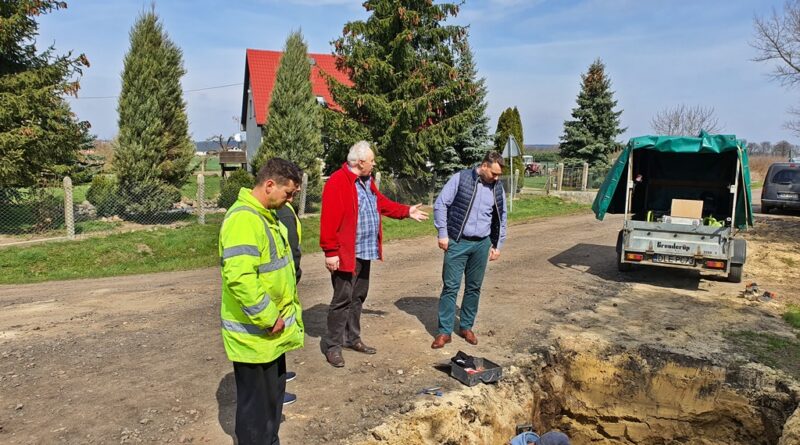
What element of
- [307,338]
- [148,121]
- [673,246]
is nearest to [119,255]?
[148,121]

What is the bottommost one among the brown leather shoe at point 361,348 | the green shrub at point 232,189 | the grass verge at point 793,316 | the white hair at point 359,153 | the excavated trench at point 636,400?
the excavated trench at point 636,400

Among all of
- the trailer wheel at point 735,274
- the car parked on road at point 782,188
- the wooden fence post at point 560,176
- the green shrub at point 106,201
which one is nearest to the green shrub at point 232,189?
the green shrub at point 106,201

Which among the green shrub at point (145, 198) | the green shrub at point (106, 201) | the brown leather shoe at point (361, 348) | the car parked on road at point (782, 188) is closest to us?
the brown leather shoe at point (361, 348)

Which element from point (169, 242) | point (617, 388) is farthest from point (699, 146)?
point (169, 242)

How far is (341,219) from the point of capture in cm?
466

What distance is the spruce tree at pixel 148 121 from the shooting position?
1386 centimetres

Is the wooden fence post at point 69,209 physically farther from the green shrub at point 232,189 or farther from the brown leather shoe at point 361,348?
the brown leather shoe at point 361,348

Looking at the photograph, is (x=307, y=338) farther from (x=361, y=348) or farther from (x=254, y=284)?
(x=254, y=284)

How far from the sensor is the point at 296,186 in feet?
10.5

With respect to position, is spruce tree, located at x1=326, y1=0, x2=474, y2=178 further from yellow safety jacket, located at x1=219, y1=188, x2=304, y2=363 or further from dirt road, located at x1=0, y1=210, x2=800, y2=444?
yellow safety jacket, located at x1=219, y1=188, x2=304, y2=363

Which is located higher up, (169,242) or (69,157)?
(69,157)

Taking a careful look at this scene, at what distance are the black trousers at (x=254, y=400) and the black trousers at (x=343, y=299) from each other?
169cm

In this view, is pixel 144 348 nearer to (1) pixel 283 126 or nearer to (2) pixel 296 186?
(2) pixel 296 186

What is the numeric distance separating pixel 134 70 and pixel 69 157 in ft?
9.20
